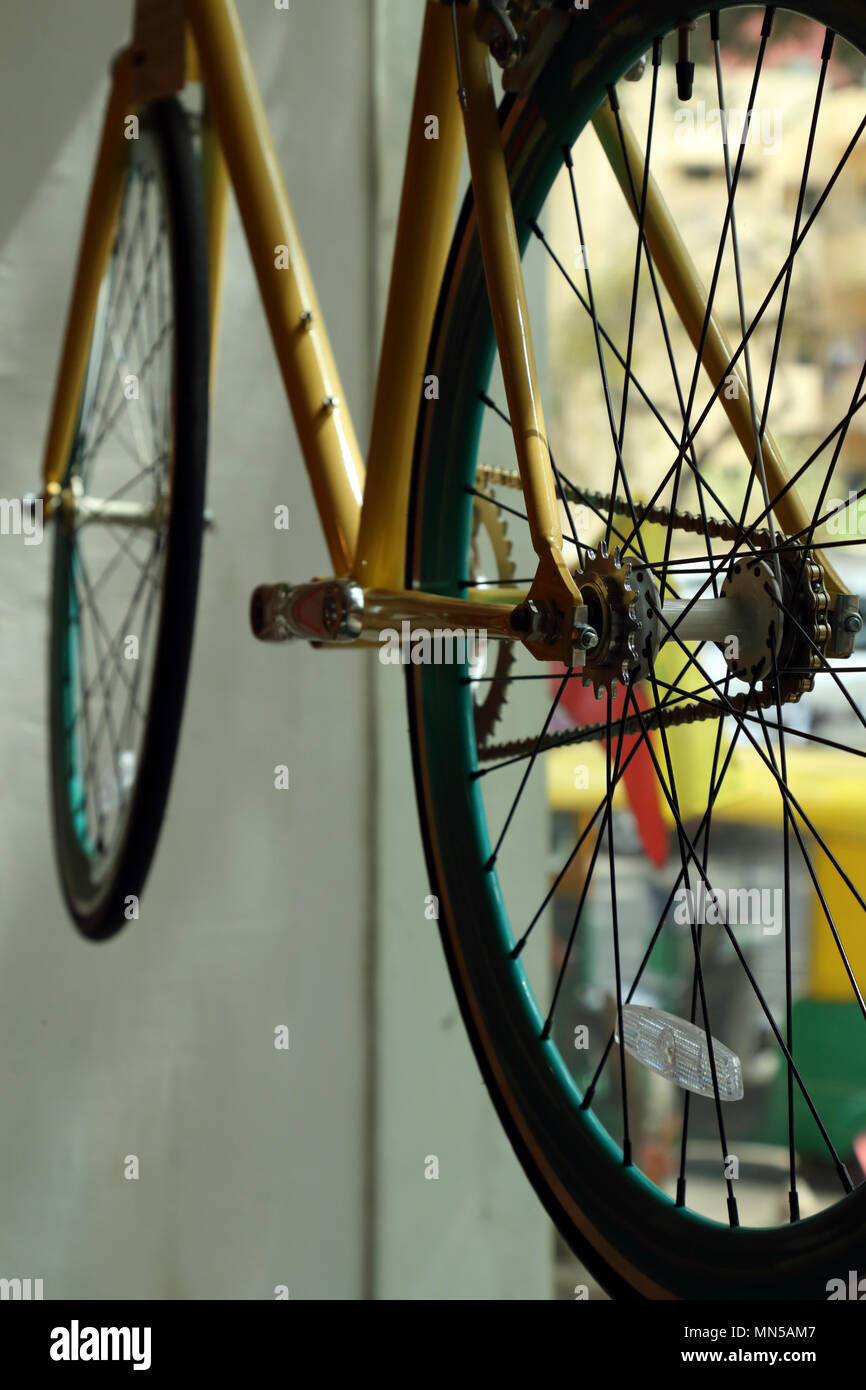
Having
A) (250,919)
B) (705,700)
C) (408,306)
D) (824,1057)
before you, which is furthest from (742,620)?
(250,919)

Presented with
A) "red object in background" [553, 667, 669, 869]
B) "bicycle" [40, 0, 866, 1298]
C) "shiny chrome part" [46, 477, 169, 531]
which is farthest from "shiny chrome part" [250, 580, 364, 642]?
"red object in background" [553, 667, 669, 869]

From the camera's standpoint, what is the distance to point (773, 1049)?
1.50 metres

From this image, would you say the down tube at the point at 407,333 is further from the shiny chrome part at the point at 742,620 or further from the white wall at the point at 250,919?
the white wall at the point at 250,919

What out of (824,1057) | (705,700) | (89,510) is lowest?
(824,1057)

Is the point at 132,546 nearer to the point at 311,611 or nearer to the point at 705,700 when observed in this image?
the point at 311,611

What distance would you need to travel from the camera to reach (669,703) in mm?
611

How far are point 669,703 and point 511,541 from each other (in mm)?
240

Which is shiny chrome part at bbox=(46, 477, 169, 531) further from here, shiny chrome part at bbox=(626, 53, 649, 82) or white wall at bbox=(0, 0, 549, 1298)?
shiny chrome part at bbox=(626, 53, 649, 82)

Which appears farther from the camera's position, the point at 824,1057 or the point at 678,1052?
the point at 824,1057

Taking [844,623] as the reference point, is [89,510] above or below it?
above

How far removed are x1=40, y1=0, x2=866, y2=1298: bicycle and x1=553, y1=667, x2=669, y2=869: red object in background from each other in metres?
0.01
